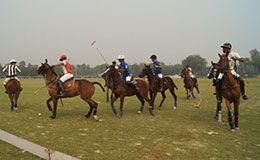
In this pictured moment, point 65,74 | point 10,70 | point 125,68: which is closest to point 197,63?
point 125,68

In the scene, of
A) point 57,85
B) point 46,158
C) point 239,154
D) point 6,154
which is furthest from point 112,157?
point 57,85

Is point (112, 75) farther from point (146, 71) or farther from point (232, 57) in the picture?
point (232, 57)

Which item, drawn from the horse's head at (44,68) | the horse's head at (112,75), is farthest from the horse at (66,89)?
the horse's head at (112,75)

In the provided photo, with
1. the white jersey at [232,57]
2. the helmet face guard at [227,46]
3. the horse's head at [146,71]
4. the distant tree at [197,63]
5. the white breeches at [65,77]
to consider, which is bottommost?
the white breeches at [65,77]

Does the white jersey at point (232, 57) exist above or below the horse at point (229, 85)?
above

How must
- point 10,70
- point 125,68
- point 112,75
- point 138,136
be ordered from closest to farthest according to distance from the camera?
point 138,136
point 112,75
point 125,68
point 10,70

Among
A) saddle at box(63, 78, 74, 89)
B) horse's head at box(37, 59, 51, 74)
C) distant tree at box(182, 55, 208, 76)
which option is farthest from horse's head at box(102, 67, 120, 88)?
distant tree at box(182, 55, 208, 76)

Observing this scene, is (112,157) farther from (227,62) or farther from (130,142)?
(227,62)

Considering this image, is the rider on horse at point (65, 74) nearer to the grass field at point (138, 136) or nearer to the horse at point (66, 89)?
the horse at point (66, 89)

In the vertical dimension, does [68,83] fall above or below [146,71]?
below

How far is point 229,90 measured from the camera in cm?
767

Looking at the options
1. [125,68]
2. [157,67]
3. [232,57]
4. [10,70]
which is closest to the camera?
[232,57]

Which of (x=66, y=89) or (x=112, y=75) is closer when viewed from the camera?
(x=66, y=89)

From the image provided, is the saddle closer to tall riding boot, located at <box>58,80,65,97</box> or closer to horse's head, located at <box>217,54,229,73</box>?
tall riding boot, located at <box>58,80,65,97</box>
